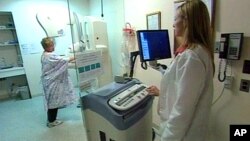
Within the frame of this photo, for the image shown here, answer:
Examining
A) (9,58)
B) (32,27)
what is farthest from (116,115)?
(9,58)

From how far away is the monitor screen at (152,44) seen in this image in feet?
4.66

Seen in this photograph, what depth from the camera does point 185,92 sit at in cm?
93

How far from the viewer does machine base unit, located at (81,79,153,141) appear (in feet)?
4.23

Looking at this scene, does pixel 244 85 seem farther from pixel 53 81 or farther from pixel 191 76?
pixel 53 81

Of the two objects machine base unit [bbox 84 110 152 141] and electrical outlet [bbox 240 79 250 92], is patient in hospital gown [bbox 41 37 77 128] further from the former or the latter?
electrical outlet [bbox 240 79 250 92]

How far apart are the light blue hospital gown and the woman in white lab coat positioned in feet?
7.08

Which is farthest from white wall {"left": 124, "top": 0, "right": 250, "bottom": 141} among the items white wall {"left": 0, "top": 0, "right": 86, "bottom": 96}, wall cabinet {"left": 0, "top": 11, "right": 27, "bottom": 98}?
wall cabinet {"left": 0, "top": 11, "right": 27, "bottom": 98}

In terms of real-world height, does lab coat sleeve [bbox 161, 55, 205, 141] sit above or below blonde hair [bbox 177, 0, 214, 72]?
below

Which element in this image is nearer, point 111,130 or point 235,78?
point 111,130

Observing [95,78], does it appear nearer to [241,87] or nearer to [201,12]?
[201,12]

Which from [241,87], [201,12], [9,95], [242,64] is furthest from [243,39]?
[9,95]

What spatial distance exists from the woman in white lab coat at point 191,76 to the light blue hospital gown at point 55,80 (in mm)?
2158

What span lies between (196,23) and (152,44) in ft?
1.81

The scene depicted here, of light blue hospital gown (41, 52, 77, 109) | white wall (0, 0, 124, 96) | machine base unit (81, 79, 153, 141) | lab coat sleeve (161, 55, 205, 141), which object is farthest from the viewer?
white wall (0, 0, 124, 96)
